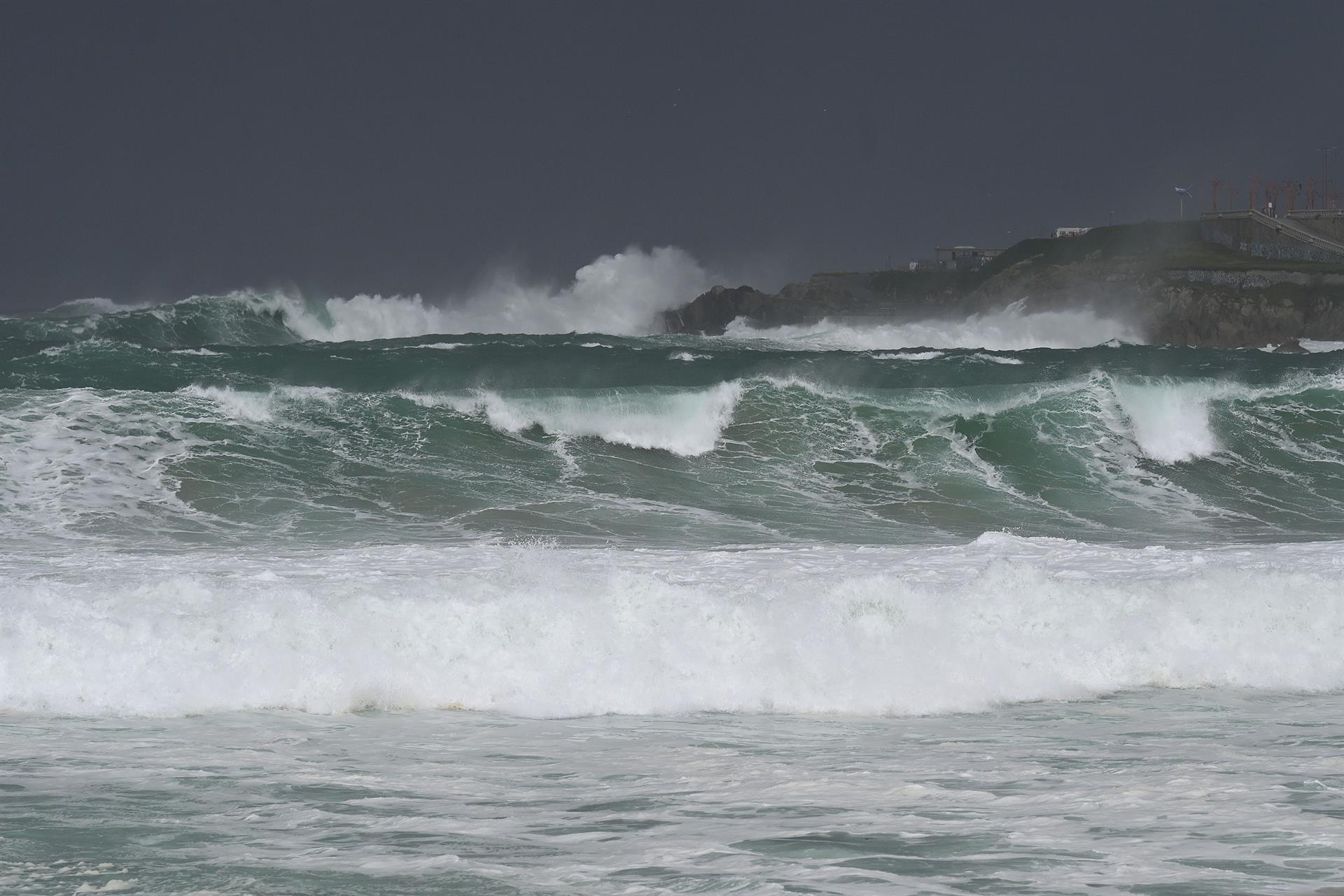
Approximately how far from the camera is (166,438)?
15969 mm

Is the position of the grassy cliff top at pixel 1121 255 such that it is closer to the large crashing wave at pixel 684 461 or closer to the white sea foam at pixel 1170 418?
the white sea foam at pixel 1170 418

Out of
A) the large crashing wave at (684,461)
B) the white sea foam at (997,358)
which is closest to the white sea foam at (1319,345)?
the white sea foam at (997,358)

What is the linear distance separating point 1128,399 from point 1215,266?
42.6 meters

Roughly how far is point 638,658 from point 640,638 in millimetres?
215

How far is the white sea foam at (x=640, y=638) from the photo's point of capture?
7535 millimetres

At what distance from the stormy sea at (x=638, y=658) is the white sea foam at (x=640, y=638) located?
29mm

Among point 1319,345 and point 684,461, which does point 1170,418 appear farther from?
point 1319,345

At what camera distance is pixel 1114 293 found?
61062 mm

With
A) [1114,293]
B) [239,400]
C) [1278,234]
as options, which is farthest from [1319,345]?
[239,400]

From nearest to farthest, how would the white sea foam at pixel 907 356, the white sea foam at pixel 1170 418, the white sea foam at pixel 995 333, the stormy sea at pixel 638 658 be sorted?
1. the stormy sea at pixel 638 658
2. the white sea foam at pixel 1170 418
3. the white sea foam at pixel 907 356
4. the white sea foam at pixel 995 333

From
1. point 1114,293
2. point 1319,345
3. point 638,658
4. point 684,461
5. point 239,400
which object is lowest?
point 638,658

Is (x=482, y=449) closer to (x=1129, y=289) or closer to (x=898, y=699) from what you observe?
(x=898, y=699)

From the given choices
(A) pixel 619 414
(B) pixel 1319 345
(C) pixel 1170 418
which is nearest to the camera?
(A) pixel 619 414

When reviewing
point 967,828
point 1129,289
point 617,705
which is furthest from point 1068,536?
point 1129,289
